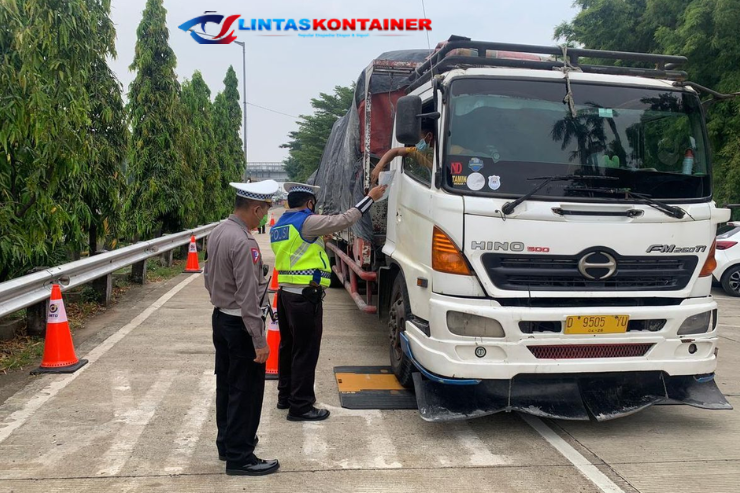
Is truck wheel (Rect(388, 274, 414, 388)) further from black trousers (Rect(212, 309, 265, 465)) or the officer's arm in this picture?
black trousers (Rect(212, 309, 265, 465))

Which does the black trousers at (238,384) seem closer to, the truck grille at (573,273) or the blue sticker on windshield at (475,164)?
the truck grille at (573,273)

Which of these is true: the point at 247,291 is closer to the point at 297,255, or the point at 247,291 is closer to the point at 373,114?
the point at 297,255

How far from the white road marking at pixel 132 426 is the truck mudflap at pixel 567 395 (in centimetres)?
201

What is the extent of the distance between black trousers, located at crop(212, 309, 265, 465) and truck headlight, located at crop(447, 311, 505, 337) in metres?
1.34

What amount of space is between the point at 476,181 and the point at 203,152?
17.2m

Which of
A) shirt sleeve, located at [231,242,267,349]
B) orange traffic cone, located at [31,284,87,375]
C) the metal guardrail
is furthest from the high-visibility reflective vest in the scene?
orange traffic cone, located at [31,284,87,375]

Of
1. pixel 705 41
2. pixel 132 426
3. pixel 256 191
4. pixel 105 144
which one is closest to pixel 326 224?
pixel 256 191

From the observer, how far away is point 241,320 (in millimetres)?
3883

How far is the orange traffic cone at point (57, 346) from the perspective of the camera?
232 inches

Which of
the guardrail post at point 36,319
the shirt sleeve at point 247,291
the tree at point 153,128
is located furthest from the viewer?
the tree at point 153,128

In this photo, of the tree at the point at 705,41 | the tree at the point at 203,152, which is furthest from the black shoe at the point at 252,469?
the tree at the point at 705,41

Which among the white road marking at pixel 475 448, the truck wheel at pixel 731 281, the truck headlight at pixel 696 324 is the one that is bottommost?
the truck wheel at pixel 731 281

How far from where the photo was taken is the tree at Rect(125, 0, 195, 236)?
612 inches

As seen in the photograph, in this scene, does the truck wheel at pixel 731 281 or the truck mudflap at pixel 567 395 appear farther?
the truck wheel at pixel 731 281
